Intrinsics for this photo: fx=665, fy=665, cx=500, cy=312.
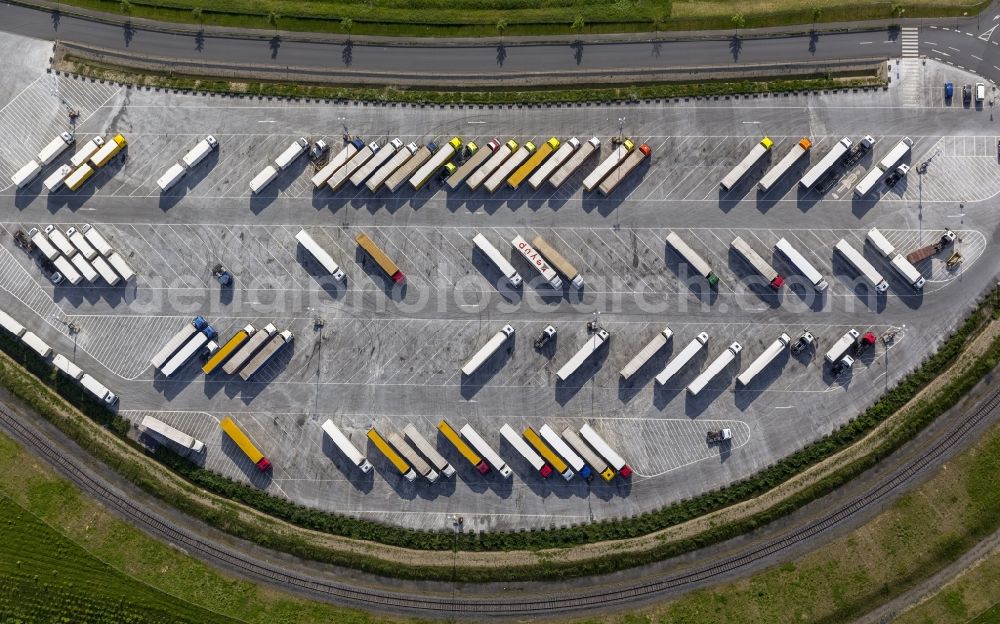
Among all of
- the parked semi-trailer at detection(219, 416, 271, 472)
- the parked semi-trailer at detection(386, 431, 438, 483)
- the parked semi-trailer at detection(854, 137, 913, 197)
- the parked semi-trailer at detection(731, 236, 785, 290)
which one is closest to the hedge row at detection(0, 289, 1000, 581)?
the parked semi-trailer at detection(219, 416, 271, 472)

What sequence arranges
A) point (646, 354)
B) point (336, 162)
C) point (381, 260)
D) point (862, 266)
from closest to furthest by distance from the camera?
point (646, 354) → point (862, 266) → point (381, 260) → point (336, 162)

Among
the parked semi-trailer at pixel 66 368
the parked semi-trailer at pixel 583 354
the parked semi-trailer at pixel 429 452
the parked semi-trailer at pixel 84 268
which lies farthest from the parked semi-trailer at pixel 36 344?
the parked semi-trailer at pixel 583 354

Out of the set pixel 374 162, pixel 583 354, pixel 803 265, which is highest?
pixel 374 162

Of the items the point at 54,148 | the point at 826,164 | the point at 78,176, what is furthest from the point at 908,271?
the point at 54,148

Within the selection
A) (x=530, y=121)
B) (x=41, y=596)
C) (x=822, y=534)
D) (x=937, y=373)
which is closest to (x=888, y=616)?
(x=822, y=534)

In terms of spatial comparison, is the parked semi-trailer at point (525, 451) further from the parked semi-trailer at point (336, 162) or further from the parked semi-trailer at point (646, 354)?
the parked semi-trailer at point (336, 162)

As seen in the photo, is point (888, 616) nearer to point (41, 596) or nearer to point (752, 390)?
point (752, 390)

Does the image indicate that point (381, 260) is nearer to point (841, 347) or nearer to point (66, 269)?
point (66, 269)

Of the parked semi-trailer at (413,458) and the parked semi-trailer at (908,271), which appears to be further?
the parked semi-trailer at (908,271)
